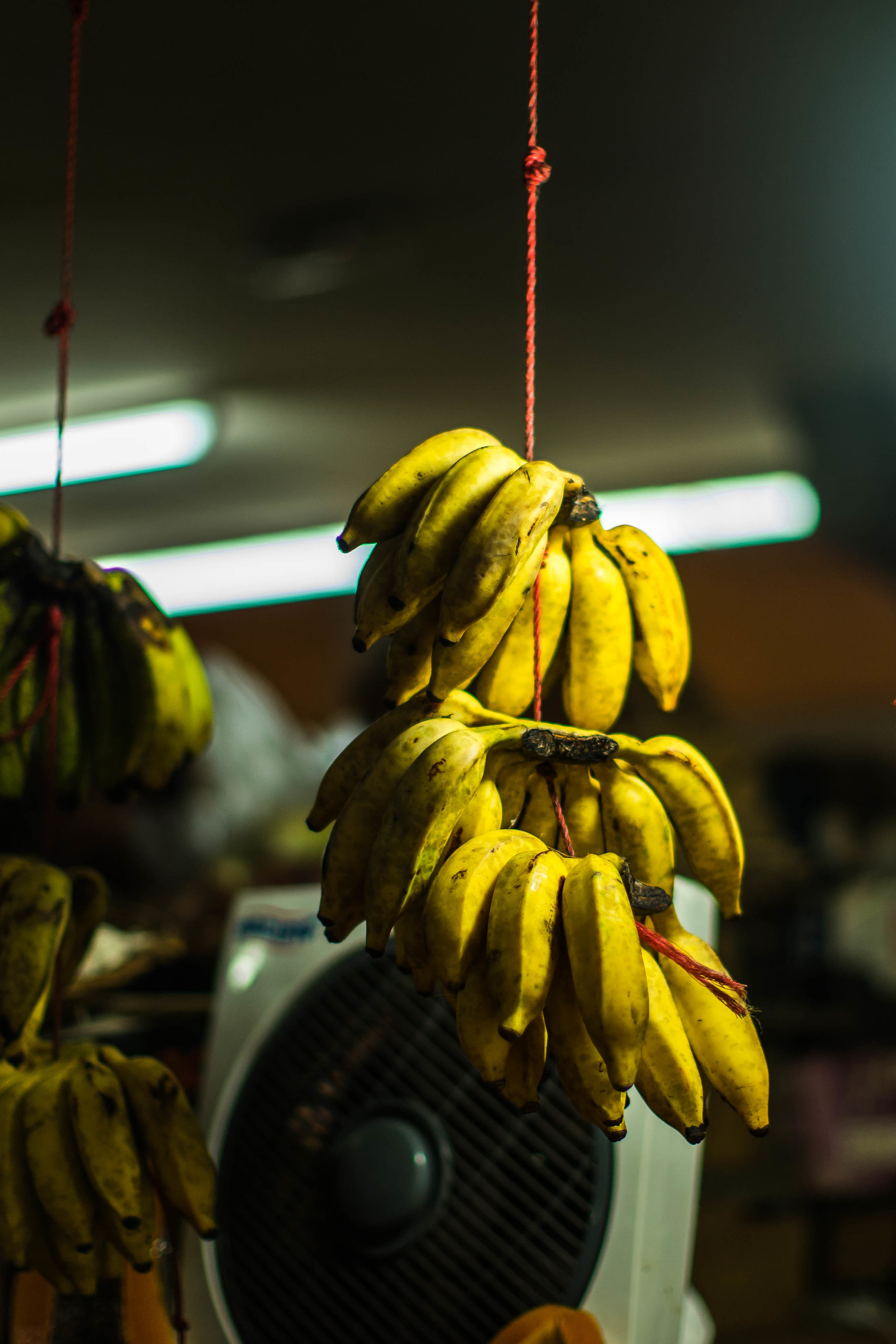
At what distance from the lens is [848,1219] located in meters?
2.52

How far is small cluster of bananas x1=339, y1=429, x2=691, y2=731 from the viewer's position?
26.3 inches

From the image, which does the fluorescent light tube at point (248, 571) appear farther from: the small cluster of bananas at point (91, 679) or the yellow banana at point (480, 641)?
the yellow banana at point (480, 641)

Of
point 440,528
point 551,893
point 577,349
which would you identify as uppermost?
point 577,349

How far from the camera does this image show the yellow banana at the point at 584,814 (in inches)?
28.6

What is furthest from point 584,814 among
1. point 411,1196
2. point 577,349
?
point 577,349

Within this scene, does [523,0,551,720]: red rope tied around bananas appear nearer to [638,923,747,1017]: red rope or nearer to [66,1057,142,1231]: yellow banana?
[638,923,747,1017]: red rope

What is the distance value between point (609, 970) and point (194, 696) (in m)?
0.57

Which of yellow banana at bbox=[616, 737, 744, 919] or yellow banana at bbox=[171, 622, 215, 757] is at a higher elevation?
yellow banana at bbox=[171, 622, 215, 757]

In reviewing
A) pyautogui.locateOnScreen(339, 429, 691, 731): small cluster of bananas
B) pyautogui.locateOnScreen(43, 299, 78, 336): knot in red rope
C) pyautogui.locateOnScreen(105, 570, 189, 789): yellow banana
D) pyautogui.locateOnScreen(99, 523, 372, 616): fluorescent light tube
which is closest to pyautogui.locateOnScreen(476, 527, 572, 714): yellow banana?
pyautogui.locateOnScreen(339, 429, 691, 731): small cluster of bananas

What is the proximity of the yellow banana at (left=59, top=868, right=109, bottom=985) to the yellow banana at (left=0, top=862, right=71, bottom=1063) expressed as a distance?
0.29 ft

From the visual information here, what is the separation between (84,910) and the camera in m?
1.00

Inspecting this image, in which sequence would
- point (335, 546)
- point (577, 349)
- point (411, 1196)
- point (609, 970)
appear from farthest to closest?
point (335, 546), point (577, 349), point (411, 1196), point (609, 970)

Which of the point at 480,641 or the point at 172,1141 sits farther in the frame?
the point at 172,1141

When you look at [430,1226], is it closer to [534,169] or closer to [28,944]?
[28,944]
